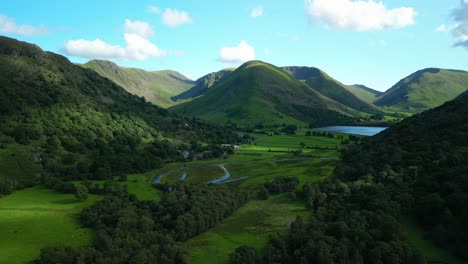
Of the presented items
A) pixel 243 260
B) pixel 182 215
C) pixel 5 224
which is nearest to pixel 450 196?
pixel 243 260

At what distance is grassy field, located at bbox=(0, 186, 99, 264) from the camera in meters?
78.1

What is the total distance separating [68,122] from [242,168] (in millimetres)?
106696

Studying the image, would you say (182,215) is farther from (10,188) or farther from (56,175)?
(56,175)

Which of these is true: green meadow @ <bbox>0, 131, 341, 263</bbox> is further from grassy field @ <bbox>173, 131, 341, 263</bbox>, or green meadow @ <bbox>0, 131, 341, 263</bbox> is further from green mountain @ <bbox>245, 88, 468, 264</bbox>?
green mountain @ <bbox>245, 88, 468, 264</bbox>

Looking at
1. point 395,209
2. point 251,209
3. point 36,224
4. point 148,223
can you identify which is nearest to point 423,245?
point 395,209

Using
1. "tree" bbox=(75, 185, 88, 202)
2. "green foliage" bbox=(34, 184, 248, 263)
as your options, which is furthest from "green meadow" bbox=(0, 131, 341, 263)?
"green foliage" bbox=(34, 184, 248, 263)

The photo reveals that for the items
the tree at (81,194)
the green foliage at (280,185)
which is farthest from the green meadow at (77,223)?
the green foliage at (280,185)

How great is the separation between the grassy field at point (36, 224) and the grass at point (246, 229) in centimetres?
3069

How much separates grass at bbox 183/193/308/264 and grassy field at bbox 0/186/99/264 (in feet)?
101

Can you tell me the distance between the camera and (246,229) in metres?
101

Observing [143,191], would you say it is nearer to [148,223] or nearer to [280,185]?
[148,223]

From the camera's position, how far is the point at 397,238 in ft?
246

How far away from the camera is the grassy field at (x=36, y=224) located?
78.1 meters

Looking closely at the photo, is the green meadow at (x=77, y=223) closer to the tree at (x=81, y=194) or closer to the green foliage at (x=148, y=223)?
the tree at (x=81, y=194)
